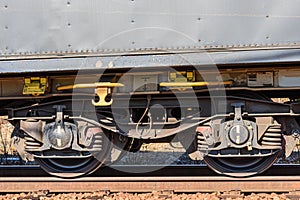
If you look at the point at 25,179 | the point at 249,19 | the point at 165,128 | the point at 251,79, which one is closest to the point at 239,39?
the point at 249,19

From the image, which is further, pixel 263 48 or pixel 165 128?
pixel 165 128

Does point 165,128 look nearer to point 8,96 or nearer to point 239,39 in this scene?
point 239,39

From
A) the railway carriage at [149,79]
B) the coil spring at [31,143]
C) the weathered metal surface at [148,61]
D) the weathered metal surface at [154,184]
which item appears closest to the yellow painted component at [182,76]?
the railway carriage at [149,79]

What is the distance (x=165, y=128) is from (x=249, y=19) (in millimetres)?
1776

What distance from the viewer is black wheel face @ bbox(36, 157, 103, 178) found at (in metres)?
6.47

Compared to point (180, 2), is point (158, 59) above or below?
below

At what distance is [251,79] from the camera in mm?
5914

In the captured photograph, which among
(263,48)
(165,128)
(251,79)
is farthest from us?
(165,128)

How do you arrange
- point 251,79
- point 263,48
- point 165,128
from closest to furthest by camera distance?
point 263,48
point 251,79
point 165,128

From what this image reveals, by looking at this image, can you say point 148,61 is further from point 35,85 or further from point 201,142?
point 35,85

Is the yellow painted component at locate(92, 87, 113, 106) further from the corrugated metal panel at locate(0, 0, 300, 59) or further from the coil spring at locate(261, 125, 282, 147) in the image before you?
the coil spring at locate(261, 125, 282, 147)

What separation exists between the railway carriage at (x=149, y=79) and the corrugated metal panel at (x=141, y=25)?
0.5 inches

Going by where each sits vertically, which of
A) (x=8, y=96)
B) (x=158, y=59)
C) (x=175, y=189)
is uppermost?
(x=158, y=59)

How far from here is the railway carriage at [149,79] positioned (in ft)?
18.2
